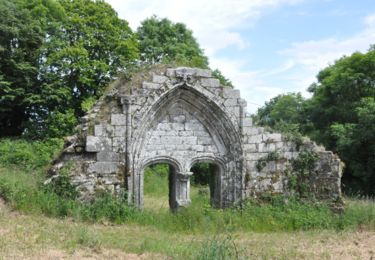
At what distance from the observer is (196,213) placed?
10.5 metres

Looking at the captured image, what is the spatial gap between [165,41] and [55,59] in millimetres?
9136

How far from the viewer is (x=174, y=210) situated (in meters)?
11.5

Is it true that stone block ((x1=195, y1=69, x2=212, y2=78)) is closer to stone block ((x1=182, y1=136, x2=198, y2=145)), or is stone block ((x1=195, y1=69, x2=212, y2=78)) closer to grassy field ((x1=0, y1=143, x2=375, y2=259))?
stone block ((x1=182, y1=136, x2=198, y2=145))

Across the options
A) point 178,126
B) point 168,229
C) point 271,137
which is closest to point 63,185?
point 168,229

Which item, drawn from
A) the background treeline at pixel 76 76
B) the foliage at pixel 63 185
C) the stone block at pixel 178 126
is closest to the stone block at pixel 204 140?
the stone block at pixel 178 126

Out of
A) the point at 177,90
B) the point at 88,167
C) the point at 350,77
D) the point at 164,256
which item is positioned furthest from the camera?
the point at 350,77

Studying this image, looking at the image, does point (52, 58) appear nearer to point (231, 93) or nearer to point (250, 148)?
point (231, 93)

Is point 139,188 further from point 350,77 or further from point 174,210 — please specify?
point 350,77

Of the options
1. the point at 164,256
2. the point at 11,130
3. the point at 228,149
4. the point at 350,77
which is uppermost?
the point at 350,77

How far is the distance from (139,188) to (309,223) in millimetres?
4076

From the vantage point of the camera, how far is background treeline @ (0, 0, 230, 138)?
21.1 metres

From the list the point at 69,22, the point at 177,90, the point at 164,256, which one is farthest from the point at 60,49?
the point at 164,256

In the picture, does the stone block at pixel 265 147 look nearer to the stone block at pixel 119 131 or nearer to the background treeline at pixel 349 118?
the stone block at pixel 119 131

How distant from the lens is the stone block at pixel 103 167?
412 inches
